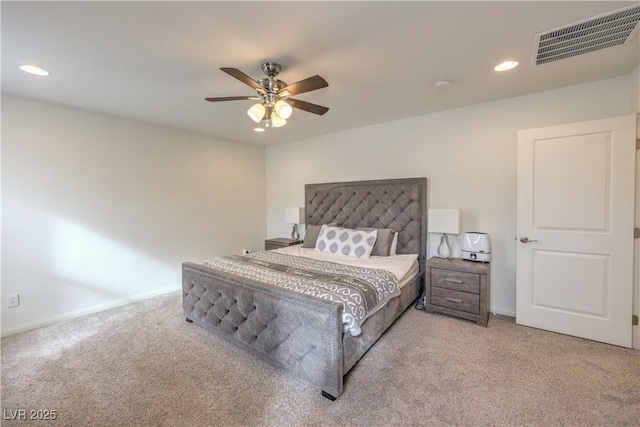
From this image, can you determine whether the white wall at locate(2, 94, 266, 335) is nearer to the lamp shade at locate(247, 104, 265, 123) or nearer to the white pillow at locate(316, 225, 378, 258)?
the white pillow at locate(316, 225, 378, 258)

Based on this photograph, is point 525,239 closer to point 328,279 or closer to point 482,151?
Answer: point 482,151

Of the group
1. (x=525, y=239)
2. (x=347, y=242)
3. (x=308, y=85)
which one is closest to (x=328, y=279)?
(x=347, y=242)

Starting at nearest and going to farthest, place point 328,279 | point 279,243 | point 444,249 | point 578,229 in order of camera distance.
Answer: point 328,279
point 578,229
point 444,249
point 279,243

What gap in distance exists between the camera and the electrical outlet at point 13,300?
265cm

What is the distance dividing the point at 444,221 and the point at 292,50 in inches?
96.3

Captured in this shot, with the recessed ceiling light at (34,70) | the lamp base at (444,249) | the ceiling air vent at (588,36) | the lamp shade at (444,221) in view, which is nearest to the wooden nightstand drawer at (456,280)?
the lamp base at (444,249)

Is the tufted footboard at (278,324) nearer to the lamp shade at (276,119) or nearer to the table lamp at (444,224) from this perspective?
the lamp shade at (276,119)

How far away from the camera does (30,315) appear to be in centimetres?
277

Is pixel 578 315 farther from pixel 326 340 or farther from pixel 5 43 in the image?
pixel 5 43

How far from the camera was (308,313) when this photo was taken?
6.00 ft

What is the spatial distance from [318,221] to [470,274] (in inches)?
94.8

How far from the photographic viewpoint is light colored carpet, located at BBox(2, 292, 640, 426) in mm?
1610

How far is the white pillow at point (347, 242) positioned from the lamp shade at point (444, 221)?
0.71 metres

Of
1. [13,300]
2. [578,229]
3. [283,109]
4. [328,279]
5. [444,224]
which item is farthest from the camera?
[444,224]
